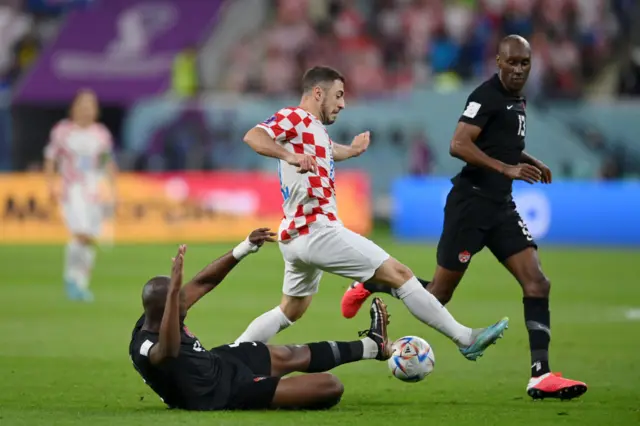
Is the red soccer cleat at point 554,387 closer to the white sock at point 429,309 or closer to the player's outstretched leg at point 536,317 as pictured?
the player's outstretched leg at point 536,317

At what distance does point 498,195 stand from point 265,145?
6.30 ft

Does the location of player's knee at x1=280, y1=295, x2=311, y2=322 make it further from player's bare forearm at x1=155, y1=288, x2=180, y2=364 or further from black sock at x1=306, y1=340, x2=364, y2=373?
player's bare forearm at x1=155, y1=288, x2=180, y2=364

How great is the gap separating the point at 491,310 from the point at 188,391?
7.48 meters

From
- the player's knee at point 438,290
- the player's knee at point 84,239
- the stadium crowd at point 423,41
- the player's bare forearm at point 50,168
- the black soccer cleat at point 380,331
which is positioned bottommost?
the black soccer cleat at point 380,331

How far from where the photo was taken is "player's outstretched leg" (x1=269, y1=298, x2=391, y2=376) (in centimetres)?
872

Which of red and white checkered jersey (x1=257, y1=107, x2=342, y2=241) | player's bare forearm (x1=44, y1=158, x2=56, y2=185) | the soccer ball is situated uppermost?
player's bare forearm (x1=44, y1=158, x2=56, y2=185)

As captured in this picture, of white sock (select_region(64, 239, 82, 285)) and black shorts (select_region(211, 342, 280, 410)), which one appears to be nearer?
black shorts (select_region(211, 342, 280, 410))

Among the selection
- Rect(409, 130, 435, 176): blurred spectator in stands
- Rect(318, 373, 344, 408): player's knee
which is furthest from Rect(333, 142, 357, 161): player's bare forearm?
Rect(409, 130, 435, 176): blurred spectator in stands

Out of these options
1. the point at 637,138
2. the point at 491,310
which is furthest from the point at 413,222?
the point at 491,310

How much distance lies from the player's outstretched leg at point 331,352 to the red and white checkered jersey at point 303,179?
0.76 metres

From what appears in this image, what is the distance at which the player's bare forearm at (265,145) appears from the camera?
28.4 feet

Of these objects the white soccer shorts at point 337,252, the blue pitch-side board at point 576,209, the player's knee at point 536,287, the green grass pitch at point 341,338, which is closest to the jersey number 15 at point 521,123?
the player's knee at point 536,287

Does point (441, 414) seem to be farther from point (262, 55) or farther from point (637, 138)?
point (262, 55)

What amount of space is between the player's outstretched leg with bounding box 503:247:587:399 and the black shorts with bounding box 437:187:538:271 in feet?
0.35
